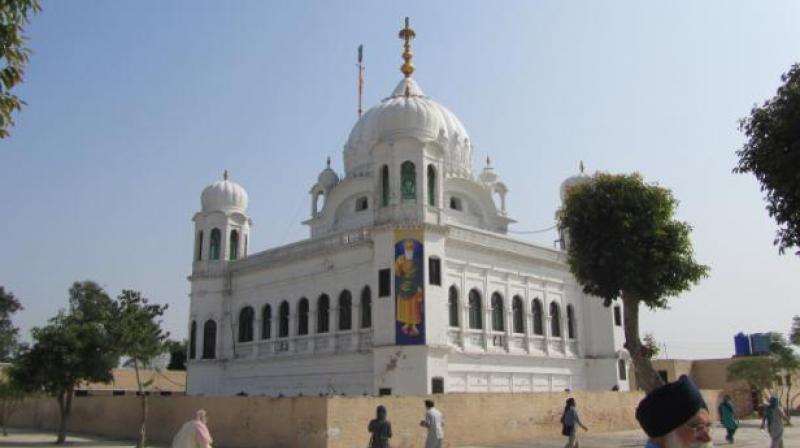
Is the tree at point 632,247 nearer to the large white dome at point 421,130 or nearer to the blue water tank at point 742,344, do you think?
the large white dome at point 421,130

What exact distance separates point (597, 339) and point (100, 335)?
21.3 metres

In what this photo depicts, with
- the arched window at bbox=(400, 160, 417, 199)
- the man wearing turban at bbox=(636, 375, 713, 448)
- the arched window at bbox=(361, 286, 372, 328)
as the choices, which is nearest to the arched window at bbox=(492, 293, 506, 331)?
the arched window at bbox=(361, 286, 372, 328)

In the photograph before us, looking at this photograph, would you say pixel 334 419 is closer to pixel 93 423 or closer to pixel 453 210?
pixel 93 423

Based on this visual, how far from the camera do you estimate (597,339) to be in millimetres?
34531

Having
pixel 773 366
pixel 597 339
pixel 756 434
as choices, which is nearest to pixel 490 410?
pixel 756 434

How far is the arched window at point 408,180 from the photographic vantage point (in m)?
28.7

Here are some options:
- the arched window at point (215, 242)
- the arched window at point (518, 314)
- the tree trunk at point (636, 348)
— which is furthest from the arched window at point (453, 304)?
the arched window at point (215, 242)

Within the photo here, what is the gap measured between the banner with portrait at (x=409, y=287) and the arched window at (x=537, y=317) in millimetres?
7745

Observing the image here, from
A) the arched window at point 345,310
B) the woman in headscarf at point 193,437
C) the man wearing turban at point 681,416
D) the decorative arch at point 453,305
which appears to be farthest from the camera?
the arched window at point 345,310

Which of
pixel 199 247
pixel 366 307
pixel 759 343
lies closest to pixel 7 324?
pixel 199 247

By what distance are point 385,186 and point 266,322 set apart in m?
9.79

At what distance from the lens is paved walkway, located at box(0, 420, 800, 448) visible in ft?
70.5

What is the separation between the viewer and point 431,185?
2931 centimetres

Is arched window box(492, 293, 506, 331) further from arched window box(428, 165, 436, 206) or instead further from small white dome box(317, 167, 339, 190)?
small white dome box(317, 167, 339, 190)
